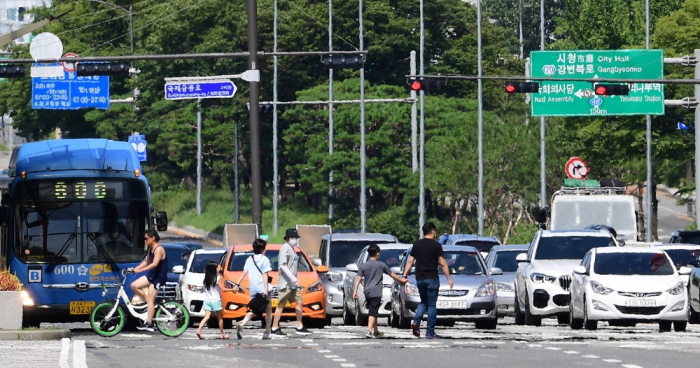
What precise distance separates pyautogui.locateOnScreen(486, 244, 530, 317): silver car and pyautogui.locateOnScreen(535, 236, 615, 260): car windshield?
1922 millimetres

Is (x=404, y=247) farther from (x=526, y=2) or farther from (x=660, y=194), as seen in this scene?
(x=526, y=2)

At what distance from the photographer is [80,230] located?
2795 cm

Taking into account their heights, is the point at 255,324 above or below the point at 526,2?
below

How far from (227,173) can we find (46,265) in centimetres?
6823

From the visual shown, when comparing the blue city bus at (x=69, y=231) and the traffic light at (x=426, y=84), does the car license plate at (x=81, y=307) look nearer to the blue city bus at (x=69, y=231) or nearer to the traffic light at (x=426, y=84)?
the blue city bus at (x=69, y=231)

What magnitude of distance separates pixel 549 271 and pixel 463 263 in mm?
1750

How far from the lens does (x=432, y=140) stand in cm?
7744

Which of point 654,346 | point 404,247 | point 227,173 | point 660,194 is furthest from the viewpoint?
point 660,194

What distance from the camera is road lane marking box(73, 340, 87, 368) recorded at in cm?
1866

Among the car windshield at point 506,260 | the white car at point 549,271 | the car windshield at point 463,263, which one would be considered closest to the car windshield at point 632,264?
the white car at point 549,271

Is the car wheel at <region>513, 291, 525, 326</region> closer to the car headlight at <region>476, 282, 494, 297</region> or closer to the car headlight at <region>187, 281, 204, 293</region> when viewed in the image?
the car headlight at <region>476, 282, 494, 297</region>

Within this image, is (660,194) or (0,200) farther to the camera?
(660,194)

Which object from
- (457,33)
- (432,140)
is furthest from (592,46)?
(457,33)

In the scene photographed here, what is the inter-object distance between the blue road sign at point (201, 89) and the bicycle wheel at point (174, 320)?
13.2 m
